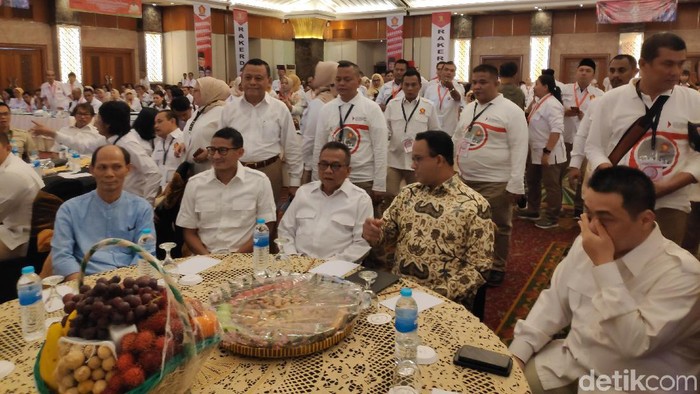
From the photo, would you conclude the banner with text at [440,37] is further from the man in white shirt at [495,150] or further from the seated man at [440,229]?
the seated man at [440,229]

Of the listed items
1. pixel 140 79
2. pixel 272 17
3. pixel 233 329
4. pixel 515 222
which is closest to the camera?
pixel 233 329

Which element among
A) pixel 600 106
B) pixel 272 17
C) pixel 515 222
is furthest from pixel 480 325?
pixel 272 17

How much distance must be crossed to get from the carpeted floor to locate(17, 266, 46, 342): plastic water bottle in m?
2.60

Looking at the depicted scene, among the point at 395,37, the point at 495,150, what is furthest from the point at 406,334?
the point at 395,37

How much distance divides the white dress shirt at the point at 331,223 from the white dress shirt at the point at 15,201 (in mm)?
1602

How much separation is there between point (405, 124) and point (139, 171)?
246cm

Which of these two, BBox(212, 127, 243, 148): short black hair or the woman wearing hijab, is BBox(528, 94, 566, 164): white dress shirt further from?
BBox(212, 127, 243, 148): short black hair

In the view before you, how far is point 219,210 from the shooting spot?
133 inches

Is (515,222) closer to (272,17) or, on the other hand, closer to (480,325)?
(480,325)

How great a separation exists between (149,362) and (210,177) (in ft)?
7.24

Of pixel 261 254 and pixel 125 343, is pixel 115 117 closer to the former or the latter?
pixel 261 254

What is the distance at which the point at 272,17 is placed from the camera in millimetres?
20109

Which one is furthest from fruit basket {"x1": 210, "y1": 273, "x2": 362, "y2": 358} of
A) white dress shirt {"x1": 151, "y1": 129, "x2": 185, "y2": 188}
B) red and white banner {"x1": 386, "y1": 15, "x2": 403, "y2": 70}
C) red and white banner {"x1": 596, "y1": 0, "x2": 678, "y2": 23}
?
red and white banner {"x1": 386, "y1": 15, "x2": 403, "y2": 70}

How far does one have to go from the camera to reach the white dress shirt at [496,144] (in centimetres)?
405
